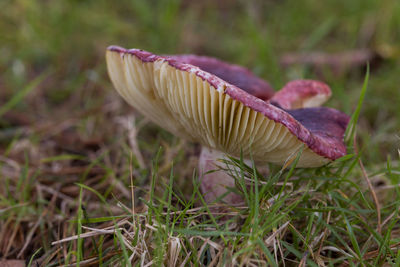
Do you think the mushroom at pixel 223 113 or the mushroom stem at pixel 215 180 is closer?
the mushroom at pixel 223 113

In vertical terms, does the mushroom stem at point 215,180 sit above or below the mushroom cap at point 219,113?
below

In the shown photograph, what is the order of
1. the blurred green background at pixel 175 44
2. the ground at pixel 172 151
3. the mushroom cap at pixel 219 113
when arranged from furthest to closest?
the blurred green background at pixel 175 44 < the ground at pixel 172 151 < the mushroom cap at pixel 219 113

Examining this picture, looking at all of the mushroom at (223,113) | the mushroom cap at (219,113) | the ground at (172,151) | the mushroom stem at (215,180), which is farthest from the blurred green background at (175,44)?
the mushroom stem at (215,180)

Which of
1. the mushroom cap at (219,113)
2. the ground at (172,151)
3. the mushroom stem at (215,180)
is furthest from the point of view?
the mushroom stem at (215,180)

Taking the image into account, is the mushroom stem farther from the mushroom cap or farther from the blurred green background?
the blurred green background

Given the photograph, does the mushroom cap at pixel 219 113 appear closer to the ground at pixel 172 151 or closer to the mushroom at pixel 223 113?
the mushroom at pixel 223 113

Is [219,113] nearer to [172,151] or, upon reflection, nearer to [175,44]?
[172,151]
